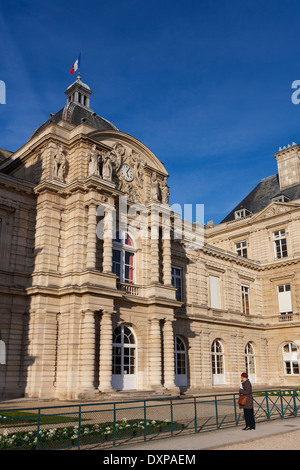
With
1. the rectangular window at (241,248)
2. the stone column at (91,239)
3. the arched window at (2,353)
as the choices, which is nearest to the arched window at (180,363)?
the stone column at (91,239)

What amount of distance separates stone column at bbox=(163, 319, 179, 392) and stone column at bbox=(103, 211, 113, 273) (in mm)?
5561

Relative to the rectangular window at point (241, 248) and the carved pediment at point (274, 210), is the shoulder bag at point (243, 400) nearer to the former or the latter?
the carved pediment at point (274, 210)

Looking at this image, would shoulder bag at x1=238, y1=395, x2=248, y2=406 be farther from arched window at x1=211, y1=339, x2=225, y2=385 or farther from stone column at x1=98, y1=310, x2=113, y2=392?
arched window at x1=211, y1=339, x2=225, y2=385

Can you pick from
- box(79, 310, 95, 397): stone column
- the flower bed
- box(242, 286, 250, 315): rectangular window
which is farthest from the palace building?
the flower bed

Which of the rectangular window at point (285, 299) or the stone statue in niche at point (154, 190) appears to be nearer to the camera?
the stone statue in niche at point (154, 190)

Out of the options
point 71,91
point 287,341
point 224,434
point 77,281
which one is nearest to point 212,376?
point 287,341

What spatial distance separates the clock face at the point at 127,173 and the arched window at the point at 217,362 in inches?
573

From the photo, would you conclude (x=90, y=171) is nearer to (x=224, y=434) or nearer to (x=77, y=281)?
(x=77, y=281)

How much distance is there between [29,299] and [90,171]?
7.68 m

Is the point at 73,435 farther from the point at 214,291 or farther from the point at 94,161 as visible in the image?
the point at 214,291

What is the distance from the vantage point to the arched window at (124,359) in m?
23.4

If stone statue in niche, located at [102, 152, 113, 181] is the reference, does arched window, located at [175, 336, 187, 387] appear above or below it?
below

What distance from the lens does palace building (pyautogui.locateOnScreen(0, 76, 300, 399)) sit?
21422 mm

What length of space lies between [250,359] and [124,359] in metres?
16.9
